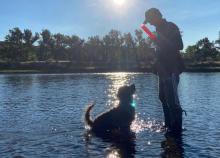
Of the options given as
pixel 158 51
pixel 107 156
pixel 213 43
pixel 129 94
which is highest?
pixel 213 43

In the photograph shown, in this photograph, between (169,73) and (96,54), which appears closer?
(169,73)

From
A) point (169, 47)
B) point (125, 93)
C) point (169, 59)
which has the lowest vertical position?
point (125, 93)

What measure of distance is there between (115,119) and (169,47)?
311 centimetres

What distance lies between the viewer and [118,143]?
11.9 meters

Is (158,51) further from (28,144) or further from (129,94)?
(28,144)

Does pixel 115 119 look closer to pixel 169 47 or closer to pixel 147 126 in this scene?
pixel 147 126

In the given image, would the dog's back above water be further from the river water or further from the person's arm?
the person's arm

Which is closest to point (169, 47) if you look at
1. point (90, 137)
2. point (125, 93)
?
point (125, 93)

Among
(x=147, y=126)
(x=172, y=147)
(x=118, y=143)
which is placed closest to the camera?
(x=172, y=147)

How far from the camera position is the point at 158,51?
14188 millimetres

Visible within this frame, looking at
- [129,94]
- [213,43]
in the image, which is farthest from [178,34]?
[213,43]

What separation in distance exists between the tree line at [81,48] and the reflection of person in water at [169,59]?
131321 millimetres

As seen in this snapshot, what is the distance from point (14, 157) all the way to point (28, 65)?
112237 mm

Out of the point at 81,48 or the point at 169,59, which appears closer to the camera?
the point at 169,59
